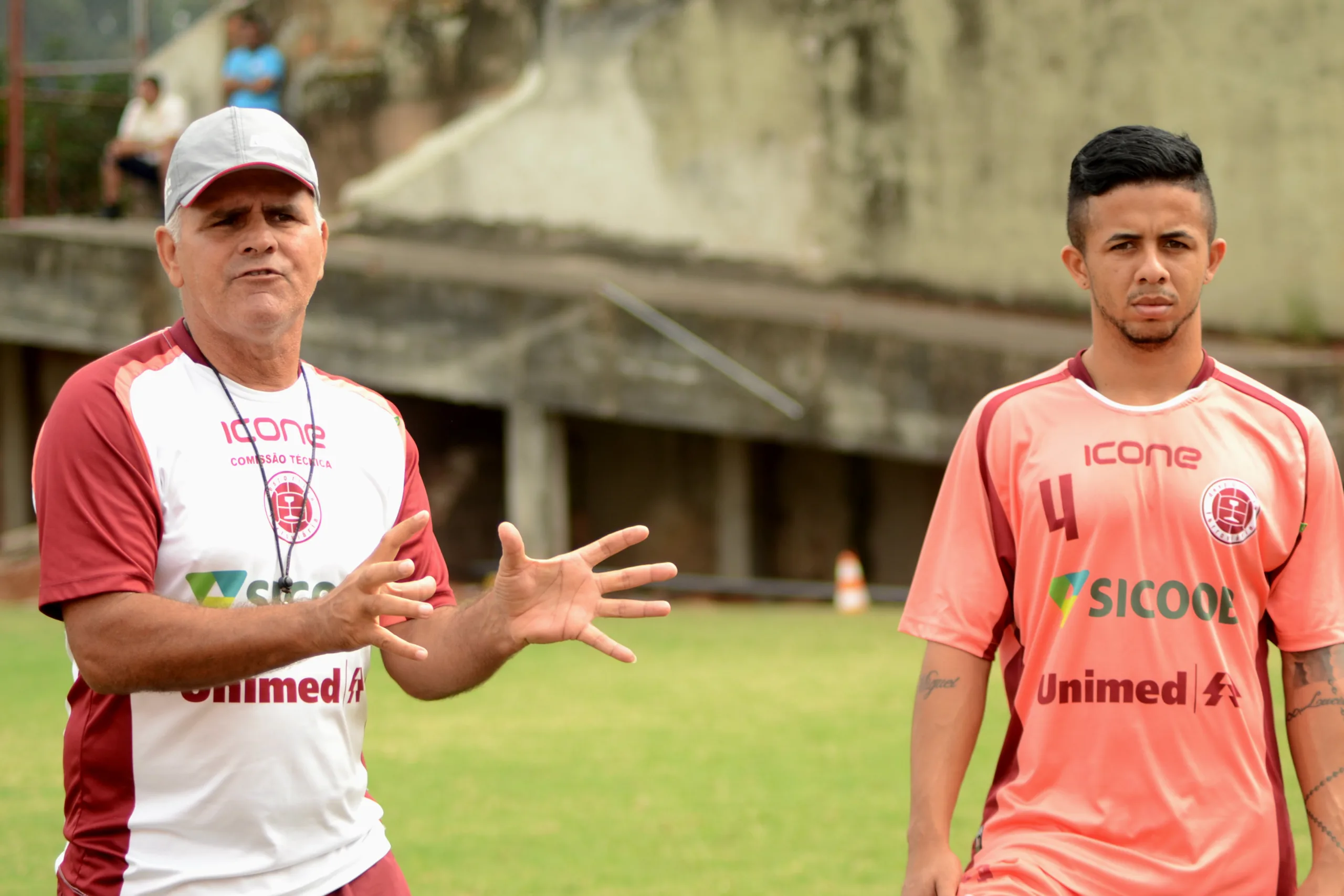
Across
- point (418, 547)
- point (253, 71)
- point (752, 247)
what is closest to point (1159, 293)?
point (418, 547)

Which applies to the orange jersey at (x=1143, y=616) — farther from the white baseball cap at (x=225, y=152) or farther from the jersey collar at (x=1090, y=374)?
the white baseball cap at (x=225, y=152)

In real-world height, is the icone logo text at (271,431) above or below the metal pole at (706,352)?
below

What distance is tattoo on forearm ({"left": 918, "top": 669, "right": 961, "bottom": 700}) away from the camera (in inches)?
138

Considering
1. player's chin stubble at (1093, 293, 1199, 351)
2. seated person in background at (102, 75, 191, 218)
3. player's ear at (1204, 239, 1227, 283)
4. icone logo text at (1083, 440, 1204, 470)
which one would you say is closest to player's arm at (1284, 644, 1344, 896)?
icone logo text at (1083, 440, 1204, 470)

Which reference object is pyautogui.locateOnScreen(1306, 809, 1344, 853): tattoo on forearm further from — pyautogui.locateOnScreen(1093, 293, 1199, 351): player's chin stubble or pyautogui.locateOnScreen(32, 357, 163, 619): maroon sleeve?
pyautogui.locateOnScreen(32, 357, 163, 619): maroon sleeve

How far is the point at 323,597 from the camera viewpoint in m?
3.02

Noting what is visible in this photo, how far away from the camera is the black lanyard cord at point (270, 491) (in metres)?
3.29

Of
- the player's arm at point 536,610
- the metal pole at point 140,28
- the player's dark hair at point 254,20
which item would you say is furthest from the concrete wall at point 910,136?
the player's arm at point 536,610

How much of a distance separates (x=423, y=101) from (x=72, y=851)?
19.4m

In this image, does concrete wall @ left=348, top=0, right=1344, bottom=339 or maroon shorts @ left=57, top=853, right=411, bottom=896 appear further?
concrete wall @ left=348, top=0, right=1344, bottom=339

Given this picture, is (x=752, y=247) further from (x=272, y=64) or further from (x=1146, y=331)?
(x=1146, y=331)

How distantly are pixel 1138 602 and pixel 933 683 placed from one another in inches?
18.0

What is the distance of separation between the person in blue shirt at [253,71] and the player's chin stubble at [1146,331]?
16631 mm

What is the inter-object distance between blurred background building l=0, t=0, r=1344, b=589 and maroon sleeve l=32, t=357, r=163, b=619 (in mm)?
11583
